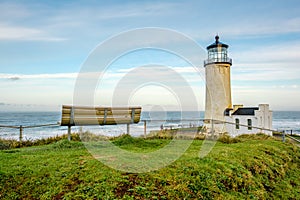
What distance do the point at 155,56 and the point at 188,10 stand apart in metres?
3.39

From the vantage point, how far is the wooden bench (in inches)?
292

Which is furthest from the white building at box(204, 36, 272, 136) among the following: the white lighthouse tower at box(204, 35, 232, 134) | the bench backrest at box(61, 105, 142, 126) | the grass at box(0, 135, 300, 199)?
the grass at box(0, 135, 300, 199)

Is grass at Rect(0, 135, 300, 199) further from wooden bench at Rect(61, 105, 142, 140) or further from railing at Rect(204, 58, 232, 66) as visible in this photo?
railing at Rect(204, 58, 232, 66)

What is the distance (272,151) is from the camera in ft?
24.8

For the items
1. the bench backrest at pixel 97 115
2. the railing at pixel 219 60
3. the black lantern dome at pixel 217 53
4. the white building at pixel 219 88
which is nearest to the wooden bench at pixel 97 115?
the bench backrest at pixel 97 115

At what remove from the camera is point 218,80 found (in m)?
22.2

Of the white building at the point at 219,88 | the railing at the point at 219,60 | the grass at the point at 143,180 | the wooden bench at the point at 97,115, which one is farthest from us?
the railing at the point at 219,60

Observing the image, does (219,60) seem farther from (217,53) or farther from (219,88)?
(219,88)

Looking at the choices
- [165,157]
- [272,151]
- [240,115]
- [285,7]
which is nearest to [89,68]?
[165,157]

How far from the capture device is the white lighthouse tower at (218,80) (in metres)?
22.1

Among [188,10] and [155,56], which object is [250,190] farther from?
[188,10]

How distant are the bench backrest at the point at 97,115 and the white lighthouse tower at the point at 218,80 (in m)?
14.4

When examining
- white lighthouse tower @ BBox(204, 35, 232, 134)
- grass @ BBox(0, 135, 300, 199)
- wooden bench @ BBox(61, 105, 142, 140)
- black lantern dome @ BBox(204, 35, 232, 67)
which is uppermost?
black lantern dome @ BBox(204, 35, 232, 67)

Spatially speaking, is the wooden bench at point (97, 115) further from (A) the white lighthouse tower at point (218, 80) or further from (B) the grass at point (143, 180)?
(A) the white lighthouse tower at point (218, 80)
